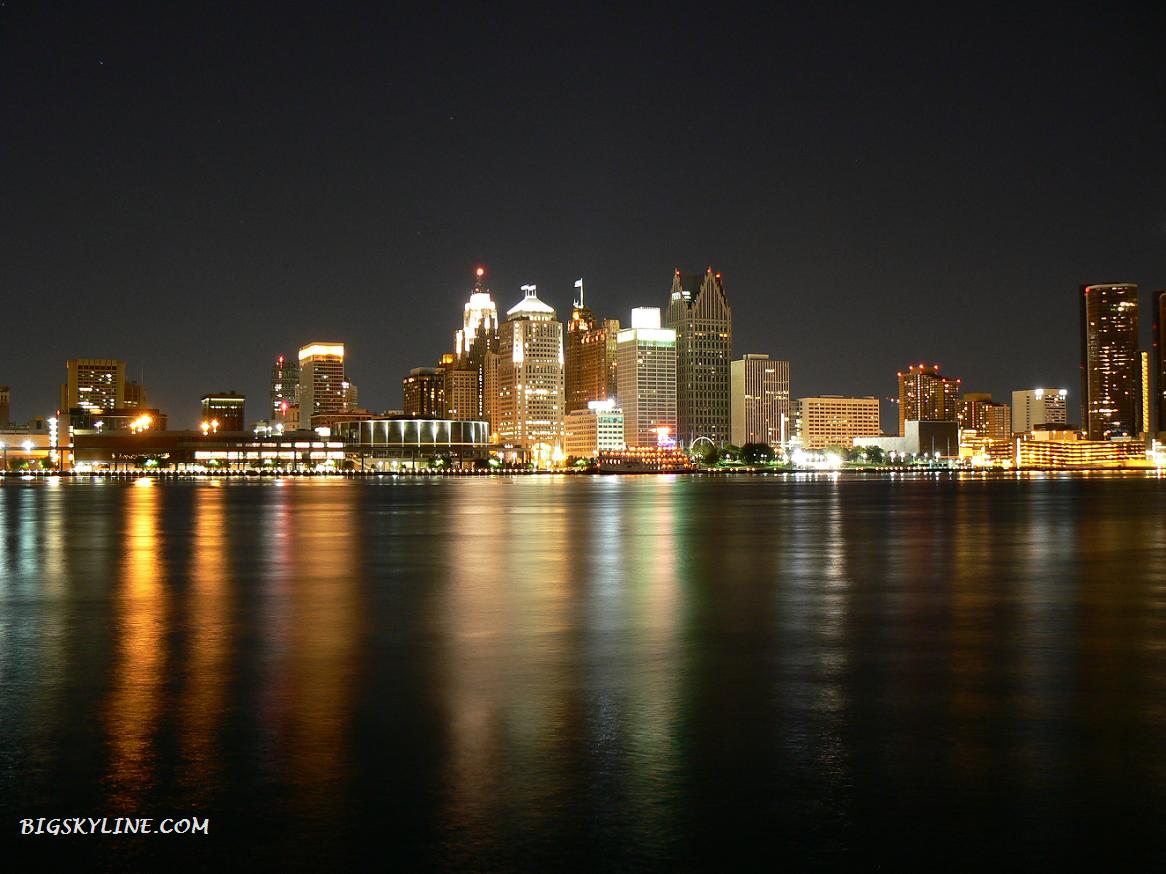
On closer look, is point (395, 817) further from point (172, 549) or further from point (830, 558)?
point (172, 549)

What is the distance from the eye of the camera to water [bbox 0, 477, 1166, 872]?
8906mm

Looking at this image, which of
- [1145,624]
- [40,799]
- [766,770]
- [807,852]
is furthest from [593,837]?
[1145,624]

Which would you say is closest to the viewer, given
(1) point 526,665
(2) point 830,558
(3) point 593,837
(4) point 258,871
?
(4) point 258,871

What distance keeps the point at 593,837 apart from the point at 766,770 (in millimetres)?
2388

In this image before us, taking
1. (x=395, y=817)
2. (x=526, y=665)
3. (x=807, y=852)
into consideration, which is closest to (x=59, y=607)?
(x=526, y=665)

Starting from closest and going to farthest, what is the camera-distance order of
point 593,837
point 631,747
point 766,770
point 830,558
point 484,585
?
point 593,837 → point 766,770 → point 631,747 → point 484,585 → point 830,558

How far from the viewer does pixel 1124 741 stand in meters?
11.8

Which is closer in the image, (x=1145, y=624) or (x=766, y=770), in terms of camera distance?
(x=766, y=770)

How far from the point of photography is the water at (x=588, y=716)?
8.91 m

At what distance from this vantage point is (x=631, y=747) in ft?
37.7

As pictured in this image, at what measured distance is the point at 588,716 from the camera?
12930 mm

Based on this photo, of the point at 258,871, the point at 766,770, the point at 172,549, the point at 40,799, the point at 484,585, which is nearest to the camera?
the point at 258,871

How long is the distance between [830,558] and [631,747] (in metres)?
24.7

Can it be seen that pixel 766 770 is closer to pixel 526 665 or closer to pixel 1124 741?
pixel 1124 741
